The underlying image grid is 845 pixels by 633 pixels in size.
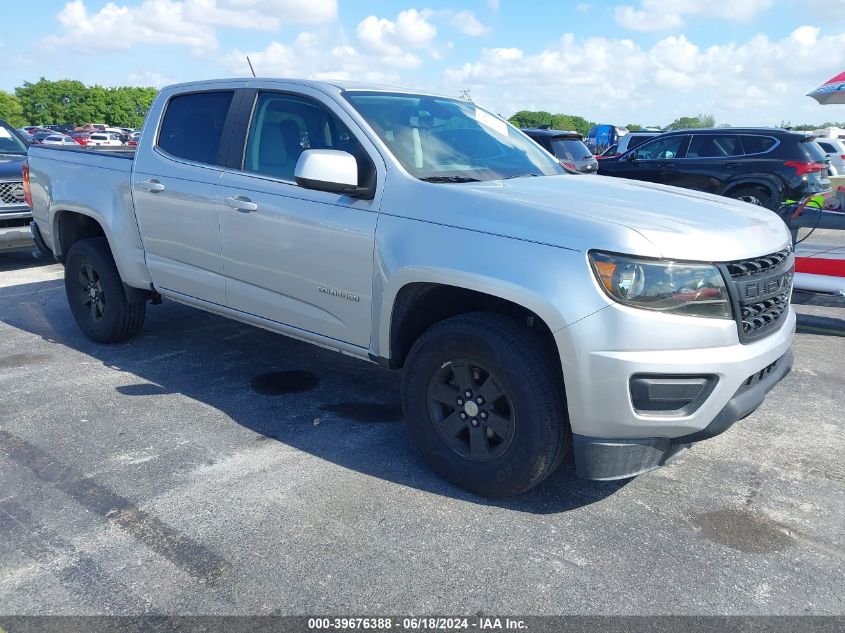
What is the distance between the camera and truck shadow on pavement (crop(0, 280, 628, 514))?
3.47m

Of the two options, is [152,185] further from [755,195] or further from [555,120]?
[555,120]

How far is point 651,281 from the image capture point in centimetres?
270

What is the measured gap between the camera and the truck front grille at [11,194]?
821 cm

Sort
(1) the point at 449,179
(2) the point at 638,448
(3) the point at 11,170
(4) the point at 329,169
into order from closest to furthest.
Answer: (2) the point at 638,448 < (4) the point at 329,169 < (1) the point at 449,179 < (3) the point at 11,170

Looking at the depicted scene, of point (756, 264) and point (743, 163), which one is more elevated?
→ point (756, 264)

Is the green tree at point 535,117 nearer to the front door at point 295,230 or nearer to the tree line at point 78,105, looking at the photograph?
the tree line at point 78,105

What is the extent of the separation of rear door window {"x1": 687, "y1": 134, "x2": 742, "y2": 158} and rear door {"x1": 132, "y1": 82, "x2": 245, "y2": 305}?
9.84 meters

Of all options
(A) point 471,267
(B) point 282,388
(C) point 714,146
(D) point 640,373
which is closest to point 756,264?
(D) point 640,373

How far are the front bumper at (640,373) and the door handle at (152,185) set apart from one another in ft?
9.76

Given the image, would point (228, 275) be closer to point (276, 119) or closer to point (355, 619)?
point (276, 119)

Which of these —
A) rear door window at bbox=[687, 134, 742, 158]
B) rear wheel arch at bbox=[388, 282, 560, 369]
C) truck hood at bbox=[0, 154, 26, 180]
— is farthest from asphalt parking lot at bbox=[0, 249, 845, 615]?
rear door window at bbox=[687, 134, 742, 158]

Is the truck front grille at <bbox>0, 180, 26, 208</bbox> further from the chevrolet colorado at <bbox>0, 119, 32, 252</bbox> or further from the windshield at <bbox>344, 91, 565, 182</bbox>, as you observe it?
the windshield at <bbox>344, 91, 565, 182</bbox>

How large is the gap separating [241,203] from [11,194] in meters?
5.71

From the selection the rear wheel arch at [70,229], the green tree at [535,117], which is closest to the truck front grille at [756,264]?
the rear wheel arch at [70,229]
